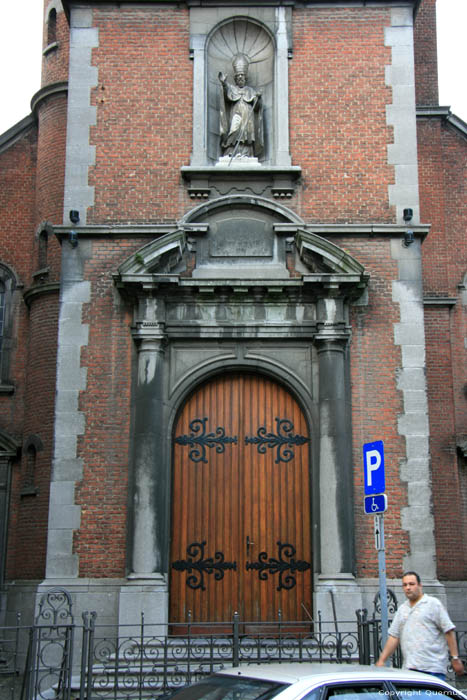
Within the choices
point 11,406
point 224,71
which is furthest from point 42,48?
point 11,406

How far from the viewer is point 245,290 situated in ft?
44.1

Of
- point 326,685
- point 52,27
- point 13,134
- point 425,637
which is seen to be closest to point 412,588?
point 425,637

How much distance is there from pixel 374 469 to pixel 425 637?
2.14 meters

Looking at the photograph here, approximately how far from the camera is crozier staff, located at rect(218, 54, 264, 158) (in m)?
14.6

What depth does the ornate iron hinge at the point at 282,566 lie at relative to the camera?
1298 centimetres

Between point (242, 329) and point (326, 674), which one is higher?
point (242, 329)

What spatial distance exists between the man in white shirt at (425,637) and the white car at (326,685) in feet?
5.23

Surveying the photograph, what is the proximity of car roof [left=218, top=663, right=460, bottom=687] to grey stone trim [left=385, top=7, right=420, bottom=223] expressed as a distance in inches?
357

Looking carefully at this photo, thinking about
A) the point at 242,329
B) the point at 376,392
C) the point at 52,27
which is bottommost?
the point at 376,392

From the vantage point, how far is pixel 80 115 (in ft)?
47.7

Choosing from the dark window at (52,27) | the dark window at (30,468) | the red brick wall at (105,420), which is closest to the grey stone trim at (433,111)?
the red brick wall at (105,420)

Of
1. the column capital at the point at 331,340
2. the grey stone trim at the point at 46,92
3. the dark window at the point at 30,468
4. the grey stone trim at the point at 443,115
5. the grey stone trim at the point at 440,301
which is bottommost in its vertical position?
the dark window at the point at 30,468

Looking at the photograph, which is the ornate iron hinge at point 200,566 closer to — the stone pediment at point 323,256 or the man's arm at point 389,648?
the stone pediment at point 323,256

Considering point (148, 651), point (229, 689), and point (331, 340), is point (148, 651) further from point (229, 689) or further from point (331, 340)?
point (229, 689)
